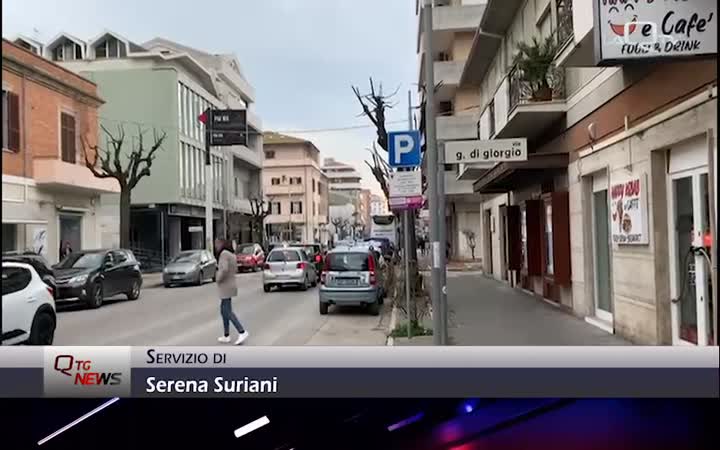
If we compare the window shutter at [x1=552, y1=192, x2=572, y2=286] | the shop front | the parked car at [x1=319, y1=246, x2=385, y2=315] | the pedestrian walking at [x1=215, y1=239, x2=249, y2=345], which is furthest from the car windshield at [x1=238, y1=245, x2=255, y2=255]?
the window shutter at [x1=552, y1=192, x2=572, y2=286]

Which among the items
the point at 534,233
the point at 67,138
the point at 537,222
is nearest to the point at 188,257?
the point at 67,138

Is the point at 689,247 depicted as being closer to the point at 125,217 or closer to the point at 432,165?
the point at 432,165

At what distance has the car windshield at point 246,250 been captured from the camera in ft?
13.7

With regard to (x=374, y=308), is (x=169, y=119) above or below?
above

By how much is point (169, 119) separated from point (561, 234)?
7.07 metres

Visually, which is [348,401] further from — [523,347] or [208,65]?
[208,65]

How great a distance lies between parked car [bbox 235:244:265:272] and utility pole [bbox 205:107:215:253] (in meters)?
0.53

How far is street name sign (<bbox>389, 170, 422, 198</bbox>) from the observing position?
268 inches

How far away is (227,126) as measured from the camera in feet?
7.59

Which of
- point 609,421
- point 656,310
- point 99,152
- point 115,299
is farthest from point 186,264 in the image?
point 656,310

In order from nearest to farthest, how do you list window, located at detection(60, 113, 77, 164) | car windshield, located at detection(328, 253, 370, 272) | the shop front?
window, located at detection(60, 113, 77, 164)
the shop front
car windshield, located at detection(328, 253, 370, 272)

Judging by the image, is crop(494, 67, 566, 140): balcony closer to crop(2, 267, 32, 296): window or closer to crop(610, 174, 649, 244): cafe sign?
crop(610, 174, 649, 244): cafe sign

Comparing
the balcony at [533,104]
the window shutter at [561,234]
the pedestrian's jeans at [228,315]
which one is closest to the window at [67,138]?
the pedestrian's jeans at [228,315]

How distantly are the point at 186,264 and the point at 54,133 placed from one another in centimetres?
102
